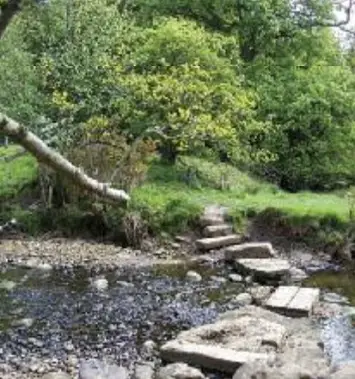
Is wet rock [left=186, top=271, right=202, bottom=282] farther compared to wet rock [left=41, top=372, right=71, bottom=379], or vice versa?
wet rock [left=186, top=271, right=202, bottom=282]

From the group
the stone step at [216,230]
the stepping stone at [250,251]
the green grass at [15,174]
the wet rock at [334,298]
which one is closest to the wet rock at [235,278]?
the stepping stone at [250,251]

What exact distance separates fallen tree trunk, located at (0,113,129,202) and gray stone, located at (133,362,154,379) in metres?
5.59

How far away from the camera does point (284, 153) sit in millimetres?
22562

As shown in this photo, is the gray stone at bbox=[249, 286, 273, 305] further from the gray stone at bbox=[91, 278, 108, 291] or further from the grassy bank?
the grassy bank

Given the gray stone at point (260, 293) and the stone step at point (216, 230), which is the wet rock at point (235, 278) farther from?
the stone step at point (216, 230)

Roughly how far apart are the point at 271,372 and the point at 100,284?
561cm

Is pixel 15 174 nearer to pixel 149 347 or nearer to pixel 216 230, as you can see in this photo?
pixel 216 230

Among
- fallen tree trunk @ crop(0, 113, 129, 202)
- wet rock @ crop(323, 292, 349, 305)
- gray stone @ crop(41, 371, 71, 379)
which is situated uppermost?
fallen tree trunk @ crop(0, 113, 129, 202)

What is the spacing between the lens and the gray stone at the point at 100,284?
1282 cm

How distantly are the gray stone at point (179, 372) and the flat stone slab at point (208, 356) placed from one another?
255 millimetres

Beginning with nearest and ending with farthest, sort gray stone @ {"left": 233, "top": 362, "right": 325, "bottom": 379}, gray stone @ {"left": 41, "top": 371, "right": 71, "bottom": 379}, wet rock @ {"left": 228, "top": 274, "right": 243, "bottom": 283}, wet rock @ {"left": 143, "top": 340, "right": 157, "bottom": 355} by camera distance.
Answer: gray stone @ {"left": 233, "top": 362, "right": 325, "bottom": 379} → gray stone @ {"left": 41, "top": 371, "right": 71, "bottom": 379} → wet rock @ {"left": 143, "top": 340, "right": 157, "bottom": 355} → wet rock @ {"left": 228, "top": 274, "right": 243, "bottom": 283}

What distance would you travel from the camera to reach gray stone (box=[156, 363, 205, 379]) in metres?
8.51

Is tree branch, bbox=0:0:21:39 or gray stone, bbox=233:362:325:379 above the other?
tree branch, bbox=0:0:21:39

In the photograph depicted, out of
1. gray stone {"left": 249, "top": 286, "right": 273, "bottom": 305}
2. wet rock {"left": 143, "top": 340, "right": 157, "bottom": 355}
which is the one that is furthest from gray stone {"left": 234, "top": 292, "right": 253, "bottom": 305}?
wet rock {"left": 143, "top": 340, "right": 157, "bottom": 355}
